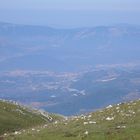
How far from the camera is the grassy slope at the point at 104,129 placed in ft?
101

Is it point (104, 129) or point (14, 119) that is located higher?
point (14, 119)

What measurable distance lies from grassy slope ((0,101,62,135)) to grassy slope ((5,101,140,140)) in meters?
14.3

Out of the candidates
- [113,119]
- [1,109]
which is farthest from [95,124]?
[1,109]

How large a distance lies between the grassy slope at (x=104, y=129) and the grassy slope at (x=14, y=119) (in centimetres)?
1435

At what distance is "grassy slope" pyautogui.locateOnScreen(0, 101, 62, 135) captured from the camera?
2092 inches

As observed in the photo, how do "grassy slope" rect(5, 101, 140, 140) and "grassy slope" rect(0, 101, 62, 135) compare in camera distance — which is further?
"grassy slope" rect(0, 101, 62, 135)

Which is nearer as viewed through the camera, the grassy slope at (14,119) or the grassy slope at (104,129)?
the grassy slope at (104,129)

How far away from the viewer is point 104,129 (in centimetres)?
3322

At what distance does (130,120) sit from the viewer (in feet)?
115

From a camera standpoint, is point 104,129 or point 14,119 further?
point 14,119

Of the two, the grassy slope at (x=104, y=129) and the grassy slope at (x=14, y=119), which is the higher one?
the grassy slope at (x=14, y=119)

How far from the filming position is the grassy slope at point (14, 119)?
53.1 metres

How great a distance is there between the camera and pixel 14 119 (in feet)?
189

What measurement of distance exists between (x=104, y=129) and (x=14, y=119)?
2599 cm
